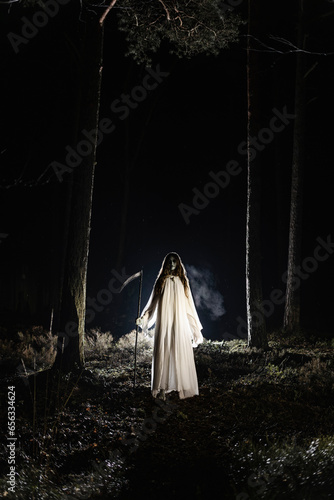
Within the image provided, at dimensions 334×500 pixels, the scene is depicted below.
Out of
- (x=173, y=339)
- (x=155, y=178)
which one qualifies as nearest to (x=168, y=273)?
(x=173, y=339)

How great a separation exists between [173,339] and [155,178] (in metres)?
16.8

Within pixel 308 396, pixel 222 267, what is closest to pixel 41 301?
pixel 222 267

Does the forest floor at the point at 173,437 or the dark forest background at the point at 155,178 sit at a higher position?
the dark forest background at the point at 155,178

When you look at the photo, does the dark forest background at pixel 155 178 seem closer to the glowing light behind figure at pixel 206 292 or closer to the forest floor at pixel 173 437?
the glowing light behind figure at pixel 206 292

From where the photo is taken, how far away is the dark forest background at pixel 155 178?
56.1 ft

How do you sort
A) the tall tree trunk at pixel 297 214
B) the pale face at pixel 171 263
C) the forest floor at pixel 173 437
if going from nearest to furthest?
the forest floor at pixel 173 437
the pale face at pixel 171 263
the tall tree trunk at pixel 297 214

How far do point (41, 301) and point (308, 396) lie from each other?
12.6 m

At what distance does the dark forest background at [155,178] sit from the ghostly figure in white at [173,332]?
8.68 meters

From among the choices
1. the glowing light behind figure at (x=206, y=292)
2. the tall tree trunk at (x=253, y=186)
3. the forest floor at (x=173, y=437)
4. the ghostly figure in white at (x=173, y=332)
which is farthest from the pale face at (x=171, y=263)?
the glowing light behind figure at (x=206, y=292)

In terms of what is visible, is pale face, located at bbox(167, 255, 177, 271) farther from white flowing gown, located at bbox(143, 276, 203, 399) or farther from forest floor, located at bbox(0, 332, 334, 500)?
forest floor, located at bbox(0, 332, 334, 500)

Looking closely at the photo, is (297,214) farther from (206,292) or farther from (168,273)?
(168,273)

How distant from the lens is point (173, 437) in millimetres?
5523

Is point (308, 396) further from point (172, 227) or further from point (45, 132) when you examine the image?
point (45, 132)

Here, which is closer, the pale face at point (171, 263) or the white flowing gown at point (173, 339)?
the white flowing gown at point (173, 339)
